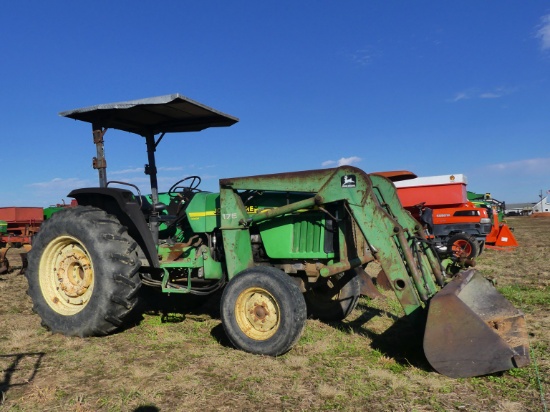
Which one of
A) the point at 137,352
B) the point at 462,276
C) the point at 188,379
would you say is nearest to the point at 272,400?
the point at 188,379

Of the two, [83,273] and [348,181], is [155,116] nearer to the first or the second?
[83,273]

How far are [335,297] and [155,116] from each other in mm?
3128

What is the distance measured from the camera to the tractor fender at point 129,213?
5.02 meters

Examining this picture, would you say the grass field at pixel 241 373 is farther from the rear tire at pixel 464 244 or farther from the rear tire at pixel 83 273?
the rear tire at pixel 464 244

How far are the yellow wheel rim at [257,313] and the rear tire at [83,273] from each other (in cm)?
118

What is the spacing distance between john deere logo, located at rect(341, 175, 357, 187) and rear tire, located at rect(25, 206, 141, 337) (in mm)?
2262

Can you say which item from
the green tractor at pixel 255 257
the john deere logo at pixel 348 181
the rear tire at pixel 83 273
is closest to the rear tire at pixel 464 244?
the green tractor at pixel 255 257

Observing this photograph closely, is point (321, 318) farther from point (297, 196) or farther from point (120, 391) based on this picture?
point (120, 391)

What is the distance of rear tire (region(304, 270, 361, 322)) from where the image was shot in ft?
17.7

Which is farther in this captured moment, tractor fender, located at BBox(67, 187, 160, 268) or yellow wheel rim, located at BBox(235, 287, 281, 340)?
tractor fender, located at BBox(67, 187, 160, 268)

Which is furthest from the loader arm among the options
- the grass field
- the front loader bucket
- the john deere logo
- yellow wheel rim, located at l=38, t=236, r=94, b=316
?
yellow wheel rim, located at l=38, t=236, r=94, b=316

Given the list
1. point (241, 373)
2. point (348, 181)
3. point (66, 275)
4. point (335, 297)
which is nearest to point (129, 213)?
point (66, 275)

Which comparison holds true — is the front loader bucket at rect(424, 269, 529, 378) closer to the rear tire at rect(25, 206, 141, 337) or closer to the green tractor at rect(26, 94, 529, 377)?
the green tractor at rect(26, 94, 529, 377)

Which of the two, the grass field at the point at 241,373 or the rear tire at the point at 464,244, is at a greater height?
the rear tire at the point at 464,244
